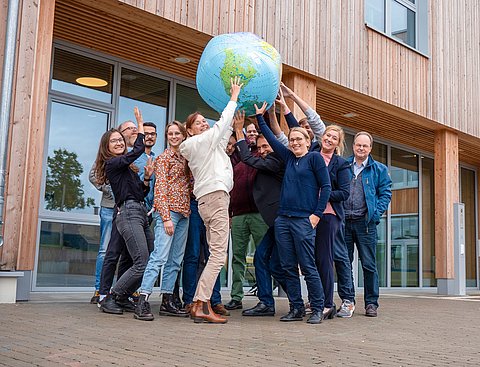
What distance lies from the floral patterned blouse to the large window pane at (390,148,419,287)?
9.10 metres

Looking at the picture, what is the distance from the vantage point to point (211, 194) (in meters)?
5.20

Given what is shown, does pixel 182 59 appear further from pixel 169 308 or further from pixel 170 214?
pixel 169 308

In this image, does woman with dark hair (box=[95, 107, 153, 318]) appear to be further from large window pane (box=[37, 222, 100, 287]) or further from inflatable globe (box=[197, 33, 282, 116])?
large window pane (box=[37, 222, 100, 287])

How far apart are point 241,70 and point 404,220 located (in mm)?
10017

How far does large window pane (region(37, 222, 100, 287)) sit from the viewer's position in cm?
780

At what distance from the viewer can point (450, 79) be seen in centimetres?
1236

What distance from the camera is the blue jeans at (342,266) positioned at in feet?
19.9

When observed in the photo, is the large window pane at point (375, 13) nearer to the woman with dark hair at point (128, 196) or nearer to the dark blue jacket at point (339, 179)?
the dark blue jacket at point (339, 179)

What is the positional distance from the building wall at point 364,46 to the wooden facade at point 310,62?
17 mm

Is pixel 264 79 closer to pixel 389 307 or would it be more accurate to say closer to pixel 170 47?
pixel 170 47

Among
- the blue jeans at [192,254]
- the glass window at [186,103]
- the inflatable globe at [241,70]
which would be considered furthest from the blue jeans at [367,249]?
the glass window at [186,103]

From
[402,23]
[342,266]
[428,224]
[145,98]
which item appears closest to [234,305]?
[342,266]

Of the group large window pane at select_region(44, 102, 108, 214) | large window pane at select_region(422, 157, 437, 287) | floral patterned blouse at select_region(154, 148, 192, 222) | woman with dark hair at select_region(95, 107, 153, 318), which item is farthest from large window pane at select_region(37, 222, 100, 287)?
large window pane at select_region(422, 157, 437, 287)

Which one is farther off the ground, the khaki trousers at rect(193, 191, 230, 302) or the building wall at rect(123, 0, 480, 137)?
the building wall at rect(123, 0, 480, 137)
